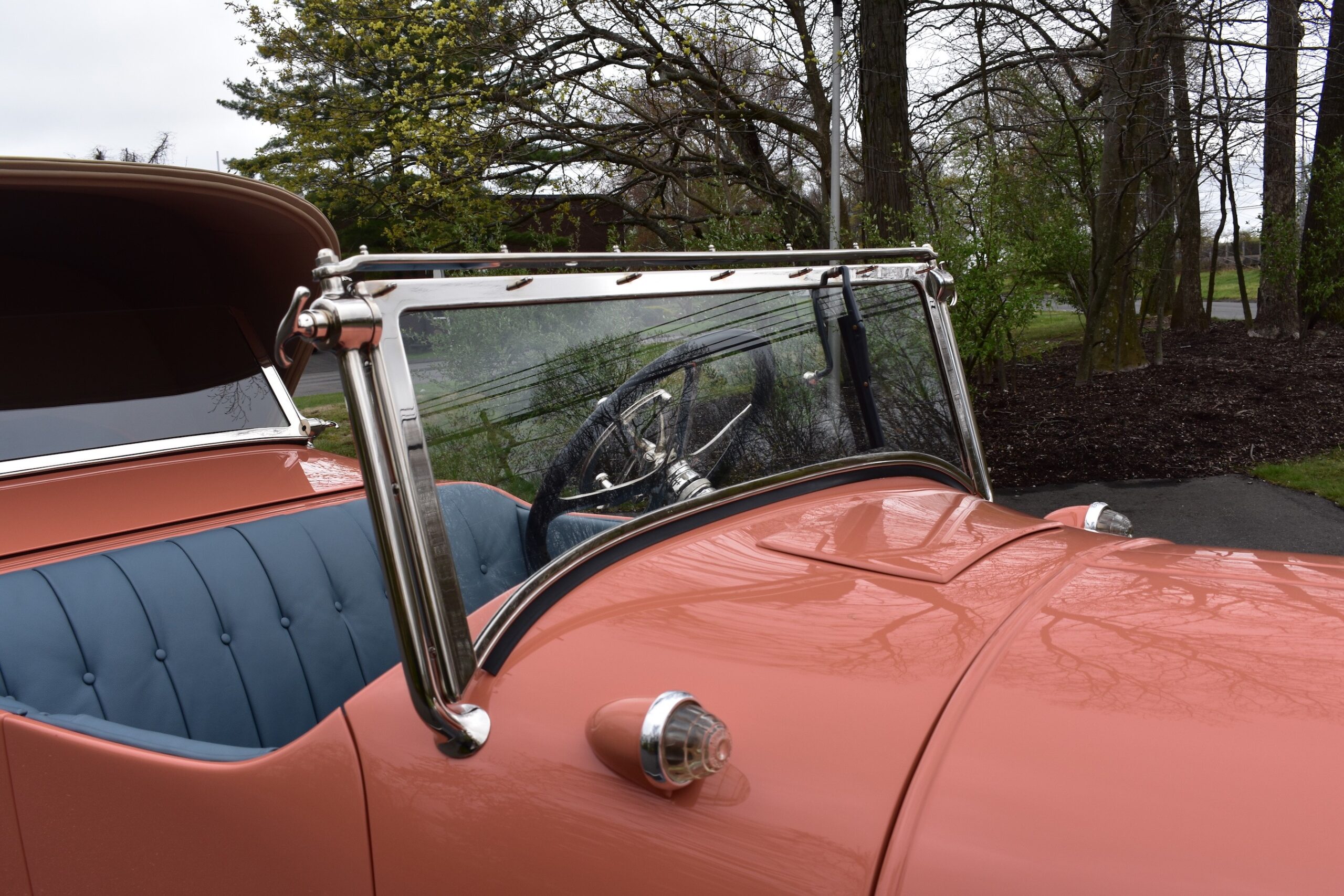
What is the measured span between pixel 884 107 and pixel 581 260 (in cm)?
664

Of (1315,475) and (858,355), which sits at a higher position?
(858,355)

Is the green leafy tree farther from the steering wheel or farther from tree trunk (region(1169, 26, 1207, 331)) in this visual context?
the steering wheel

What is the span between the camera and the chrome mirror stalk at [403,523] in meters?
1.25

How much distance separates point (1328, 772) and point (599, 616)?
3.05 ft

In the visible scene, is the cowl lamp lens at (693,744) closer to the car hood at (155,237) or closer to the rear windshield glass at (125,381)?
the car hood at (155,237)

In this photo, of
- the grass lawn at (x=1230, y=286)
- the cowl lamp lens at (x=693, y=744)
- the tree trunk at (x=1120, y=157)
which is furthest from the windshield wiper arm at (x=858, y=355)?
the grass lawn at (x=1230, y=286)

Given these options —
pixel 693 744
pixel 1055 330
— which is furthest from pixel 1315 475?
pixel 1055 330

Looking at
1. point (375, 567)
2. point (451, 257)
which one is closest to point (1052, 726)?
point (451, 257)

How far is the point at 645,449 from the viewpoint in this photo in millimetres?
1759

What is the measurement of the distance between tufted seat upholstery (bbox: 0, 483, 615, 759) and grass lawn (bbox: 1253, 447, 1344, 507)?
5.87 meters

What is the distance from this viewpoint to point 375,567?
2.61m

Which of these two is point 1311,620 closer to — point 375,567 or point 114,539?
point 375,567

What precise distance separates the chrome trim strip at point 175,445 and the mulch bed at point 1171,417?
519 centimetres

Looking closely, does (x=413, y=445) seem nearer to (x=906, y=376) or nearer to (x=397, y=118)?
(x=906, y=376)
